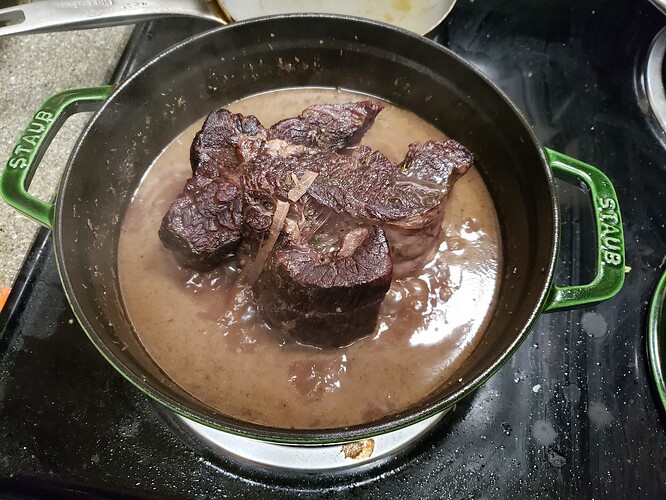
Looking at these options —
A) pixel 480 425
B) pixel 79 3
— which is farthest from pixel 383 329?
pixel 79 3

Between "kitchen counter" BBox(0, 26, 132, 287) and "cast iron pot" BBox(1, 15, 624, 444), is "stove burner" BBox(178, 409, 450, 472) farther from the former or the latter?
"kitchen counter" BBox(0, 26, 132, 287)

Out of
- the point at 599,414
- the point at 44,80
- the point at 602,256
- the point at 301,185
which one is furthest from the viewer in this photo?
the point at 44,80

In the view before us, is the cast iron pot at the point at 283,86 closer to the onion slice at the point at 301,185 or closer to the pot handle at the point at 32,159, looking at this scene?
the pot handle at the point at 32,159

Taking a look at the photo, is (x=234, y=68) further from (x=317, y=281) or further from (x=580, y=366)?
Answer: (x=580, y=366)

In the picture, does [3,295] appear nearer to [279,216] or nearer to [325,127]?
[279,216]

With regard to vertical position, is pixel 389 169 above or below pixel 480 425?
above

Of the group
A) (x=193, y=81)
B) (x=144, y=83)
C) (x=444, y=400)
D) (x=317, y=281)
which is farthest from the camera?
(x=193, y=81)

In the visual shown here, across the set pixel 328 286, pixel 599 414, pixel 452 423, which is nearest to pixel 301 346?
pixel 328 286
